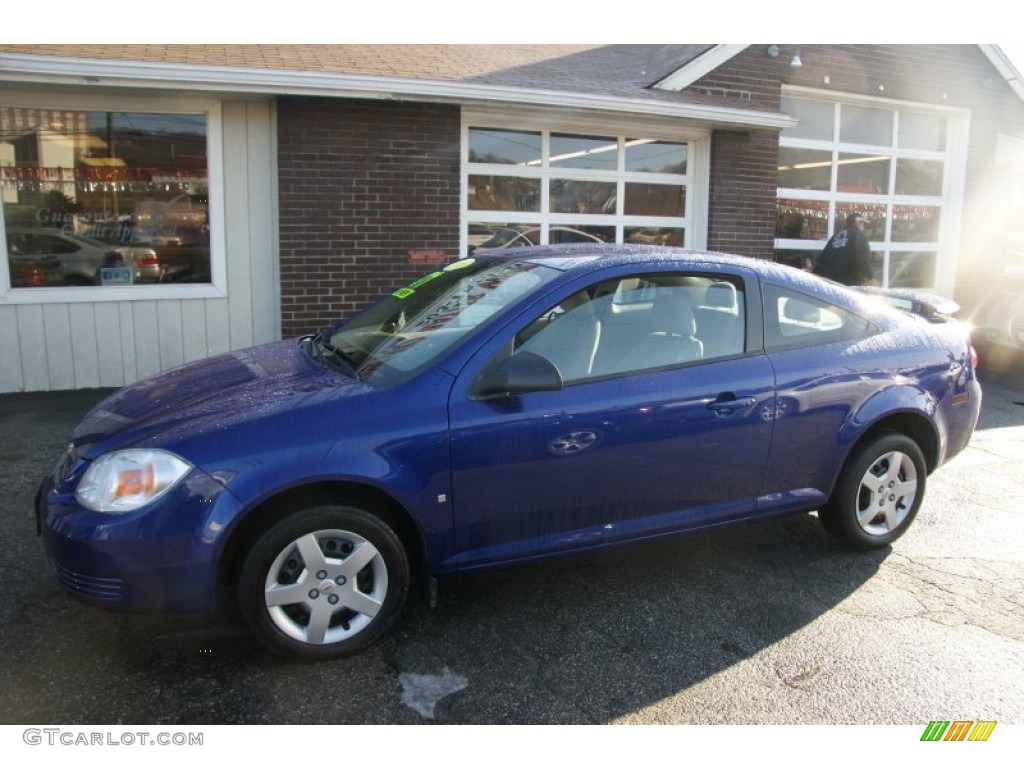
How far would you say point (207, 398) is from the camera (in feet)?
11.1

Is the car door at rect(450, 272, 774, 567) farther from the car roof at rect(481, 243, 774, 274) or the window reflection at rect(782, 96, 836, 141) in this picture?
the window reflection at rect(782, 96, 836, 141)

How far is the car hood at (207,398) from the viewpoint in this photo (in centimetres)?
311

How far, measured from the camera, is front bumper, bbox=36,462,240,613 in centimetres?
289

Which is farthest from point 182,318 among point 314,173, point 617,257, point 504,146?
point 617,257

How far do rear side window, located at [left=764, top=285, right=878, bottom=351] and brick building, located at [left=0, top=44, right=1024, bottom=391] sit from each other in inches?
172

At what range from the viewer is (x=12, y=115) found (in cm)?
697

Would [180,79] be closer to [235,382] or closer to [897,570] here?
[235,382]

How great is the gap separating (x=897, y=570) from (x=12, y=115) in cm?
744

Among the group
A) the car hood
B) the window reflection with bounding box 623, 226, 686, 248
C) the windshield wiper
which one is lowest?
the car hood

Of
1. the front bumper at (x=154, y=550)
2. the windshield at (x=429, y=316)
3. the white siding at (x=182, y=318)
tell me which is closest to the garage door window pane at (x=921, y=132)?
the white siding at (x=182, y=318)

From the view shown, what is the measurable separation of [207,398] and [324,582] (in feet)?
3.01

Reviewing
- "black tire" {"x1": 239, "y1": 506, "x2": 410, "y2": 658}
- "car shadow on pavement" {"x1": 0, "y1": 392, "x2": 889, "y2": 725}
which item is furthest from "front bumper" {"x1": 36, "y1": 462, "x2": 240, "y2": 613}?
"car shadow on pavement" {"x1": 0, "y1": 392, "x2": 889, "y2": 725}

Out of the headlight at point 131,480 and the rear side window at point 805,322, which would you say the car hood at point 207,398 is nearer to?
the headlight at point 131,480

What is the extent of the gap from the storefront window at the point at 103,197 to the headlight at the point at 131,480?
16.6 feet
